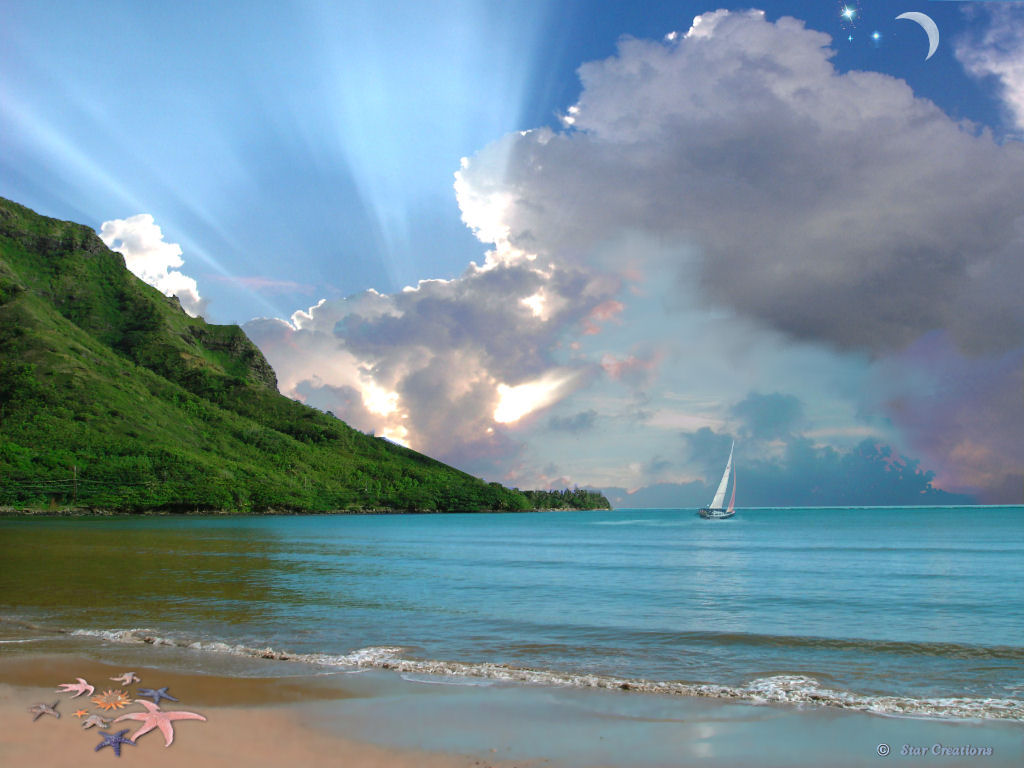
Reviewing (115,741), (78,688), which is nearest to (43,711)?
(78,688)

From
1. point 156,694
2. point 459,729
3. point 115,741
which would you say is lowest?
point 156,694

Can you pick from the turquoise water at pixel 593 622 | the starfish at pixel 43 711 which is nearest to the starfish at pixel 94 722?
the starfish at pixel 43 711

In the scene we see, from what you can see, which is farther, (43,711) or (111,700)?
(111,700)

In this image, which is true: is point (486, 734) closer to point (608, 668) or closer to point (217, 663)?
point (608, 668)

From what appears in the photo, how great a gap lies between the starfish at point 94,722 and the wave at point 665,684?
6043 millimetres

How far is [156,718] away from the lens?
1207 centimetres

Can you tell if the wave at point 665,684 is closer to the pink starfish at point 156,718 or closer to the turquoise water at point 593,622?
the turquoise water at point 593,622

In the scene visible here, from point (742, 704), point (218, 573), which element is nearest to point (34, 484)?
point (218, 573)

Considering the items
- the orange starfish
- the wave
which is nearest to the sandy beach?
the orange starfish

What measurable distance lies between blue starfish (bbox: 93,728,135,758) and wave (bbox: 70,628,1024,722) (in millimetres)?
6294

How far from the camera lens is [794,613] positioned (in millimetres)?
28391

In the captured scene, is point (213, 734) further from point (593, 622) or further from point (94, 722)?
point (593, 622)

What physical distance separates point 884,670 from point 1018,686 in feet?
9.63

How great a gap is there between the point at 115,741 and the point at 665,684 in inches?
451
